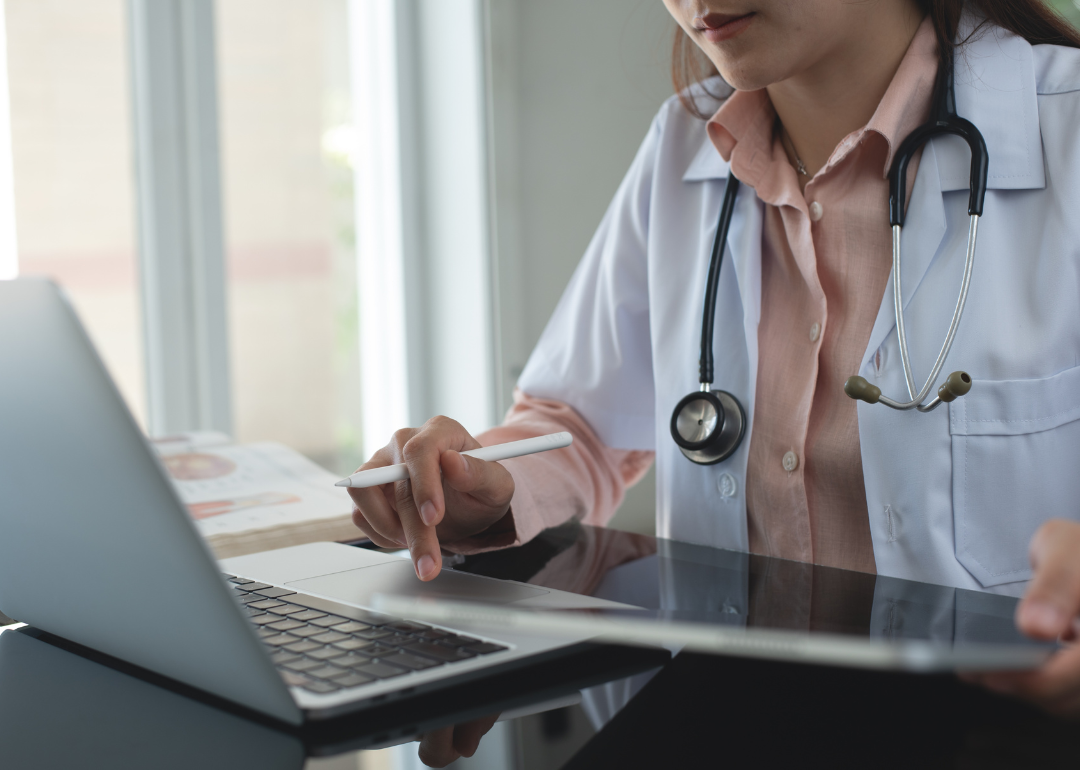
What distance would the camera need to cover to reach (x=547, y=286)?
2.03m

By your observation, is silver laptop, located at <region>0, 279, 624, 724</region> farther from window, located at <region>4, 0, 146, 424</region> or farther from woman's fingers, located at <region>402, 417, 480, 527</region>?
window, located at <region>4, 0, 146, 424</region>

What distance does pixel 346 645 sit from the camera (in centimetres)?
A: 44

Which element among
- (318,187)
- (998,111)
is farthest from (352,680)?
(318,187)

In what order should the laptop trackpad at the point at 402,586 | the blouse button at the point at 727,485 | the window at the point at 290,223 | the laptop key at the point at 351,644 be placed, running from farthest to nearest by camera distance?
the window at the point at 290,223 < the blouse button at the point at 727,485 < the laptop trackpad at the point at 402,586 < the laptop key at the point at 351,644

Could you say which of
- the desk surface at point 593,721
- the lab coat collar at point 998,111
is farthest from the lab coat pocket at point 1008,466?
the desk surface at point 593,721

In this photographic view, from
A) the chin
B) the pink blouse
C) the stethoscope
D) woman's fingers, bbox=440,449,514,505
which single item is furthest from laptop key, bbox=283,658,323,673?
the chin

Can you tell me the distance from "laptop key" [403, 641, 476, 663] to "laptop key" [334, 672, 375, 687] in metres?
0.04

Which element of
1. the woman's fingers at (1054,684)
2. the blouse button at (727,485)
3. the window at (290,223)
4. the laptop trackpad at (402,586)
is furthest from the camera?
the window at (290,223)

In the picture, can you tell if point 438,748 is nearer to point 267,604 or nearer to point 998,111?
point 267,604

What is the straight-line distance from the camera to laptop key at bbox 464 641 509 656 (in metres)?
0.42

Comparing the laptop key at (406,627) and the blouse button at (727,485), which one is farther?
the blouse button at (727,485)

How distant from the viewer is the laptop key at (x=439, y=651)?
0.41m

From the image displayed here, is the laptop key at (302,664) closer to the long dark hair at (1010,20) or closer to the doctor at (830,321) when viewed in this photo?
the doctor at (830,321)

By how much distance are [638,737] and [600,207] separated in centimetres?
174
